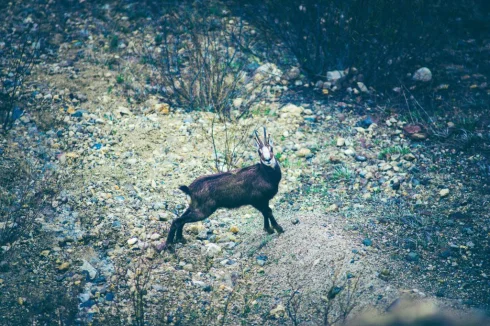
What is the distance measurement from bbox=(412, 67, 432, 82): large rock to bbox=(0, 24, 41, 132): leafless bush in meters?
5.44

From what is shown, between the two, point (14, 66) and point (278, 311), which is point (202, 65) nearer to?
point (14, 66)

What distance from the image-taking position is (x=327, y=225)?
199 inches

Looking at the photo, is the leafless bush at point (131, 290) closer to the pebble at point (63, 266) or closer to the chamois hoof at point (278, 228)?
the pebble at point (63, 266)

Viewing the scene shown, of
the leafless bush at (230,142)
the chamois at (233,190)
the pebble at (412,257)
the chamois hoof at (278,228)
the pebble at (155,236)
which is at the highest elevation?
the chamois at (233,190)

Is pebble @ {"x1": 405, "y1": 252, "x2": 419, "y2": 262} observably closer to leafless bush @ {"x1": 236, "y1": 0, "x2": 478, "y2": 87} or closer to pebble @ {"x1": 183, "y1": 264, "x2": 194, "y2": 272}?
pebble @ {"x1": 183, "y1": 264, "x2": 194, "y2": 272}

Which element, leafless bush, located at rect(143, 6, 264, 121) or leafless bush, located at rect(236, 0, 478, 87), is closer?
leafless bush, located at rect(236, 0, 478, 87)

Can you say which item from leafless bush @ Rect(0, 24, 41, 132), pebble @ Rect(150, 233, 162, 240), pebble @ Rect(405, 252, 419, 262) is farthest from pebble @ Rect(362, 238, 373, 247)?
leafless bush @ Rect(0, 24, 41, 132)

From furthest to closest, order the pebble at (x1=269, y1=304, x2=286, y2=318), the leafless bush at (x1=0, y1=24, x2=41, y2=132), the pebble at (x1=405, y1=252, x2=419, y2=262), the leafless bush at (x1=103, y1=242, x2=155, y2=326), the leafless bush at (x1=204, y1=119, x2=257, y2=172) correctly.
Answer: the leafless bush at (x1=0, y1=24, x2=41, y2=132)
the leafless bush at (x1=204, y1=119, x2=257, y2=172)
the pebble at (x1=405, y1=252, x2=419, y2=262)
the pebble at (x1=269, y1=304, x2=286, y2=318)
the leafless bush at (x1=103, y1=242, x2=155, y2=326)

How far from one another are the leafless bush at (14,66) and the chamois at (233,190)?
3232 millimetres

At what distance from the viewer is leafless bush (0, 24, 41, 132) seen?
6699mm

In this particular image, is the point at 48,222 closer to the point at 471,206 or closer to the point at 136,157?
the point at 136,157

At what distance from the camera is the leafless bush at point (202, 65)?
6.75 m

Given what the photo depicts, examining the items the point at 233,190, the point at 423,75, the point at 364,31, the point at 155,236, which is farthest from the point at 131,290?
the point at 423,75

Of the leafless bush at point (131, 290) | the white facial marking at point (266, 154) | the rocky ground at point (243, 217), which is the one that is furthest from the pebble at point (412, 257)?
the leafless bush at point (131, 290)
